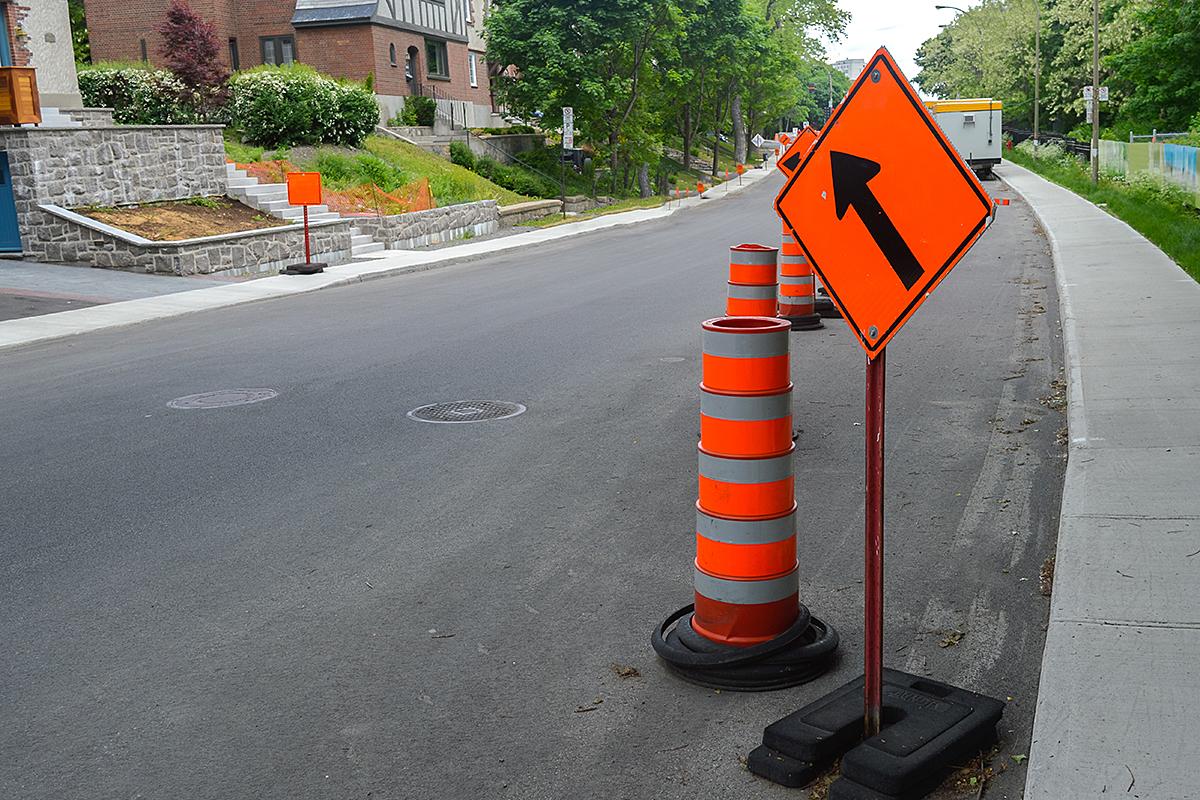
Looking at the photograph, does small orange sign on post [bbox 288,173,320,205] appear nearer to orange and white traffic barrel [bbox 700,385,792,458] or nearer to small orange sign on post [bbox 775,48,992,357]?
orange and white traffic barrel [bbox 700,385,792,458]

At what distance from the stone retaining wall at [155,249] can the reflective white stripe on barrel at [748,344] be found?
1699 cm

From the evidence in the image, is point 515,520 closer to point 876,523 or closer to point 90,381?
point 876,523

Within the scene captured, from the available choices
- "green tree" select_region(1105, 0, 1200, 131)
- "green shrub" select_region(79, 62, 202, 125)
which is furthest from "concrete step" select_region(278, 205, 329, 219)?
"green tree" select_region(1105, 0, 1200, 131)

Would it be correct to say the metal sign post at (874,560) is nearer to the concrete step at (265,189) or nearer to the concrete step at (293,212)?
the concrete step at (293,212)

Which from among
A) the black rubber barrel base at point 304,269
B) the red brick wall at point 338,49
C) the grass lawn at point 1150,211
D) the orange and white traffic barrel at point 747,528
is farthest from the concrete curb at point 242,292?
the red brick wall at point 338,49

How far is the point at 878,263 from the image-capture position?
12.5 ft

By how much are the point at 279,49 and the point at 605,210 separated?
13.3 metres

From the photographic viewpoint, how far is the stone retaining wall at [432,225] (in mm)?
25484

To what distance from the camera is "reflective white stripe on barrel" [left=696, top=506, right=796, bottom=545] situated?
4.55m

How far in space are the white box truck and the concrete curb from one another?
21.1 m

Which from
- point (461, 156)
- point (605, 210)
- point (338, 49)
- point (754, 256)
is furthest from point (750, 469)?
point (338, 49)

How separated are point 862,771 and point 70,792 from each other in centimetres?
249

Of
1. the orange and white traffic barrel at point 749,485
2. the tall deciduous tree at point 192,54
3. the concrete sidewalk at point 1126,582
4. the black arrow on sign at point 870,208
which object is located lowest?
the concrete sidewalk at point 1126,582

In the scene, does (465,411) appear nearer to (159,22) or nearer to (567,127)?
(567,127)
